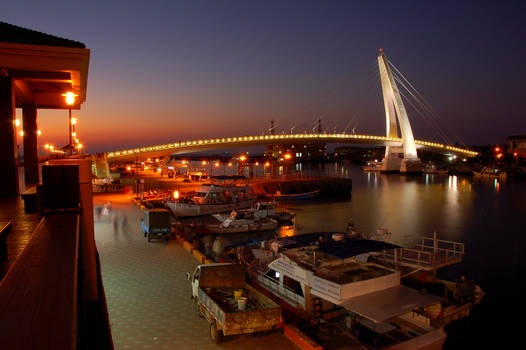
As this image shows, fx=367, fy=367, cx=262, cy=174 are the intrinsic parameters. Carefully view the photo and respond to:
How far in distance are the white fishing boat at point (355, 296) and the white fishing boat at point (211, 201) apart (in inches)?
530

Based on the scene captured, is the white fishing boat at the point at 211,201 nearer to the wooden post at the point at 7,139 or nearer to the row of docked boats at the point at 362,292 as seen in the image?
the row of docked boats at the point at 362,292

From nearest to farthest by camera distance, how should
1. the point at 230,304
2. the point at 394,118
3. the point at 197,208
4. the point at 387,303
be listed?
the point at 387,303 < the point at 230,304 < the point at 197,208 < the point at 394,118

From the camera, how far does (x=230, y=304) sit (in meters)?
6.57

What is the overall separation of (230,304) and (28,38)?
5.50m

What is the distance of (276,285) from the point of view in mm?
8023

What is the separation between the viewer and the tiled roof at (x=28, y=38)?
5.63 meters

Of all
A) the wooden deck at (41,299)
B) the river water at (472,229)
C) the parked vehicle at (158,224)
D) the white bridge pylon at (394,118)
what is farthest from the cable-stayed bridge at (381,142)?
the wooden deck at (41,299)

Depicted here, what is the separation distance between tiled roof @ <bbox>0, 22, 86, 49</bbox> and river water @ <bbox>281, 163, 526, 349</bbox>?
9878 millimetres

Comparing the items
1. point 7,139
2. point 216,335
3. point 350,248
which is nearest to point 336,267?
point 350,248

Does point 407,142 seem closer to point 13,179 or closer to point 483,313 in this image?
point 483,313

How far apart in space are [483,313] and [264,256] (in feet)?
20.1

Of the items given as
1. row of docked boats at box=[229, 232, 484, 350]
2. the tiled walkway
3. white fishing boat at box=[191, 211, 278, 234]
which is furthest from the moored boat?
row of docked boats at box=[229, 232, 484, 350]

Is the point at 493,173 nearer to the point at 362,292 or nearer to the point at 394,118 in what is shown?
the point at 394,118

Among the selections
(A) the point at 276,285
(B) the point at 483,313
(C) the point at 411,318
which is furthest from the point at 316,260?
(B) the point at 483,313
